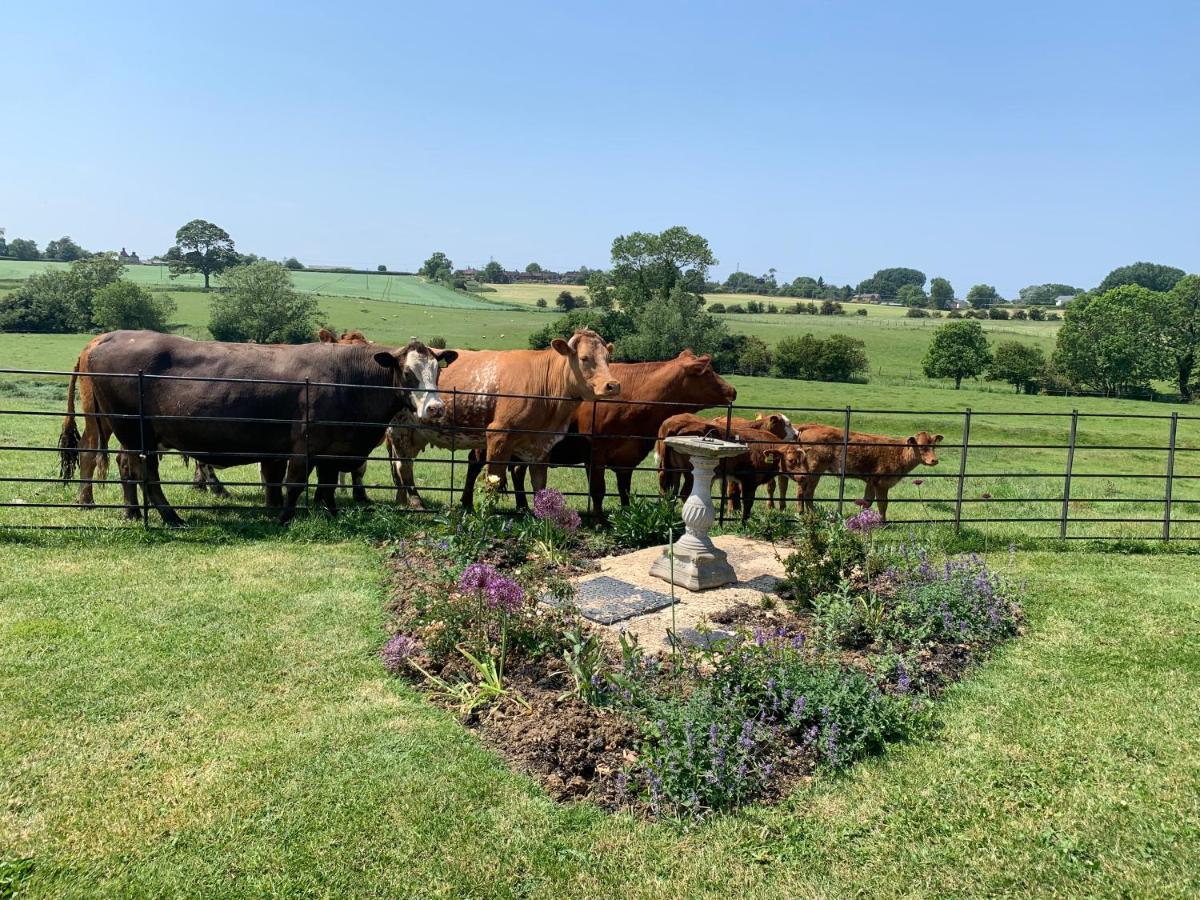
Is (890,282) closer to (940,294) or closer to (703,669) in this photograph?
(940,294)

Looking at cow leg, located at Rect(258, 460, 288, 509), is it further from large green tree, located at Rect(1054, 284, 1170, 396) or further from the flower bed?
large green tree, located at Rect(1054, 284, 1170, 396)

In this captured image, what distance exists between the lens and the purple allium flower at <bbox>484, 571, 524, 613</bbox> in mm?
5043

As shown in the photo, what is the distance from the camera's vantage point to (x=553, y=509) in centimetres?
713

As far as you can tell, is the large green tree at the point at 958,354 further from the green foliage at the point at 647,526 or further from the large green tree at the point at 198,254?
the large green tree at the point at 198,254

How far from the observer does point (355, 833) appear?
3557 millimetres

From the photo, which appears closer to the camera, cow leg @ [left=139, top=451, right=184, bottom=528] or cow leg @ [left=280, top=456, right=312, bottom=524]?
cow leg @ [left=139, top=451, right=184, bottom=528]

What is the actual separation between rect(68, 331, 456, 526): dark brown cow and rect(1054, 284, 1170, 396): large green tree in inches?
2335

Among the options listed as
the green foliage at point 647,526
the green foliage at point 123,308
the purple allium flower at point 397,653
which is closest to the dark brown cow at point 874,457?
the green foliage at point 647,526

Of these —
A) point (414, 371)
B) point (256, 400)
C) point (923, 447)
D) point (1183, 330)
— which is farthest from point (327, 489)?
point (1183, 330)

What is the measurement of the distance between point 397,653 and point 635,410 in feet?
18.4

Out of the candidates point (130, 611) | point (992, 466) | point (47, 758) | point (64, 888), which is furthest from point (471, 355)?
point (992, 466)

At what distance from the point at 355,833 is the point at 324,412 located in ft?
20.8

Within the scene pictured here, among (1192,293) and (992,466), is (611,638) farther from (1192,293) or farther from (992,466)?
(1192,293)

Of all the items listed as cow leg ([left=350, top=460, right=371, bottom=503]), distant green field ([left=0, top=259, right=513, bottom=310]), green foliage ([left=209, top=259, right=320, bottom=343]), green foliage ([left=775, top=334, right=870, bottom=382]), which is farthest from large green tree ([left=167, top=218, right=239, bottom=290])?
cow leg ([left=350, top=460, right=371, bottom=503])
